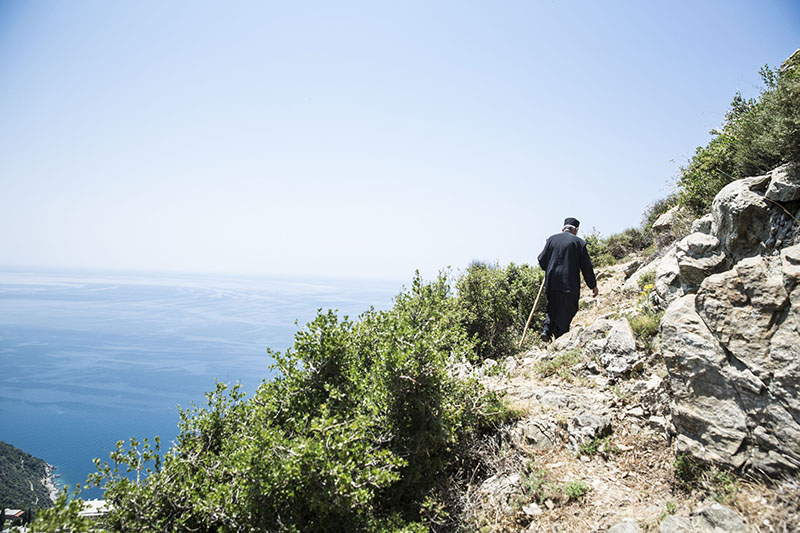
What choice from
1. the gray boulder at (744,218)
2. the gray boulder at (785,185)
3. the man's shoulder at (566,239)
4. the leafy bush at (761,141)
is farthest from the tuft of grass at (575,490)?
the man's shoulder at (566,239)

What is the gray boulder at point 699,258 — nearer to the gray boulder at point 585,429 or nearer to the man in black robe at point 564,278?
the gray boulder at point 585,429

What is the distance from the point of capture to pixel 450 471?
409cm

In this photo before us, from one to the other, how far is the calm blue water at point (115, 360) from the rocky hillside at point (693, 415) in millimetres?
2730

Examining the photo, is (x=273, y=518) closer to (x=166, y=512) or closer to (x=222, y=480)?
(x=222, y=480)

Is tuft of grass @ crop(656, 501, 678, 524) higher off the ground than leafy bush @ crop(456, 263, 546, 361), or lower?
lower

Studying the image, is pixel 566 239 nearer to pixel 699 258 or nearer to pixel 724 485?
pixel 699 258

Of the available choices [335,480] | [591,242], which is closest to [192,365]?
[591,242]

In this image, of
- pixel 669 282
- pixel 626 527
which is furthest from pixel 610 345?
pixel 626 527

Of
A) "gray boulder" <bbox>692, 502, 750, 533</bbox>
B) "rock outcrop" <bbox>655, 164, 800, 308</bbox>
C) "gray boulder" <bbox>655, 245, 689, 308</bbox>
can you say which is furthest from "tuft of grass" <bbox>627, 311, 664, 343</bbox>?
"gray boulder" <bbox>692, 502, 750, 533</bbox>

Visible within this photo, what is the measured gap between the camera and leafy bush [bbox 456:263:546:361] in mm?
9117

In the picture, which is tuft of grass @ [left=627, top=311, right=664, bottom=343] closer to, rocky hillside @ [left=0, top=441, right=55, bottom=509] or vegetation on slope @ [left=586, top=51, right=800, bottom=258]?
vegetation on slope @ [left=586, top=51, right=800, bottom=258]

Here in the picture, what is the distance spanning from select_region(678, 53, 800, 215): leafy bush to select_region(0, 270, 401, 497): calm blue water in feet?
16.8

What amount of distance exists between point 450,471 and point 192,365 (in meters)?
58.9

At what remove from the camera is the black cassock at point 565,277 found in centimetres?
721
